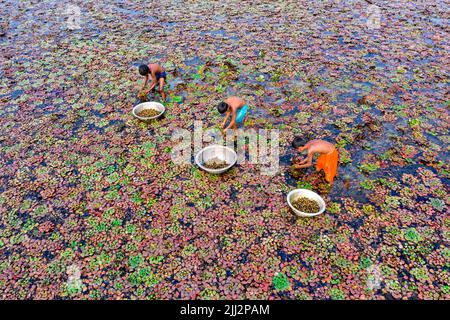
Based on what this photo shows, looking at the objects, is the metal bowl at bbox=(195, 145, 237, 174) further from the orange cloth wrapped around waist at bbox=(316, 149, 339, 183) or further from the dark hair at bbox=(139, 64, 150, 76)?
the dark hair at bbox=(139, 64, 150, 76)

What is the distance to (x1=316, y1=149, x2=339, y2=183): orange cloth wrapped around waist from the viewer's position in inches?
213

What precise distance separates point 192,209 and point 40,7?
15.7 metres

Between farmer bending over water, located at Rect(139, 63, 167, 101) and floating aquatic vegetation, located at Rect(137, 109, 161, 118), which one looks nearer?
floating aquatic vegetation, located at Rect(137, 109, 161, 118)

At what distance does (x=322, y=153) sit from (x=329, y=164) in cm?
24

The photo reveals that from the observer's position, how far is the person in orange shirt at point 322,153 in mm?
5309

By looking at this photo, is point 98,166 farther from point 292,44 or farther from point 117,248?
point 292,44

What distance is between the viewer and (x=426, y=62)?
974 centimetres

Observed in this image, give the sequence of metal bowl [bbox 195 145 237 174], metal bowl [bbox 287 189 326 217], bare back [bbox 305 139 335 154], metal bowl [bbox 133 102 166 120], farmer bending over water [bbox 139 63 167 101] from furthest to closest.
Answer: farmer bending over water [bbox 139 63 167 101] → metal bowl [bbox 133 102 166 120] → metal bowl [bbox 195 145 237 174] → bare back [bbox 305 139 335 154] → metal bowl [bbox 287 189 326 217]

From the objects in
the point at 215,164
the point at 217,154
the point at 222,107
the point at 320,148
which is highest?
the point at 222,107

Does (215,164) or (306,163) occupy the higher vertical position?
(306,163)

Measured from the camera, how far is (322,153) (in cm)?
546

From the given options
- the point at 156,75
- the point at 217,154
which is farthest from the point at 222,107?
the point at 156,75

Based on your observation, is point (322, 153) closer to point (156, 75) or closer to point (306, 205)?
point (306, 205)

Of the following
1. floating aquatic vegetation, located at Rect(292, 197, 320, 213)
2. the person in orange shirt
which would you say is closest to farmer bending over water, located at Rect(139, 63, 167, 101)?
the person in orange shirt
